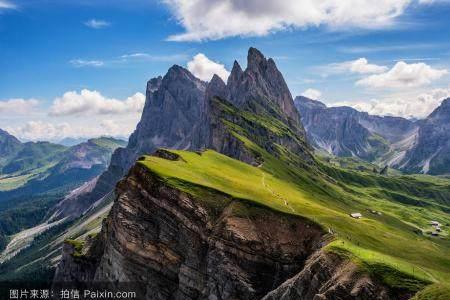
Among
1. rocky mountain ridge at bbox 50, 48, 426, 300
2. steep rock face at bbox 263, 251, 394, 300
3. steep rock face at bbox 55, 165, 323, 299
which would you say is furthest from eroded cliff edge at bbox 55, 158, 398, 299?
steep rock face at bbox 263, 251, 394, 300

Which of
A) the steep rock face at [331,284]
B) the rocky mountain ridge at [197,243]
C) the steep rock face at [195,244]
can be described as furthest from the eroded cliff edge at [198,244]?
the steep rock face at [331,284]

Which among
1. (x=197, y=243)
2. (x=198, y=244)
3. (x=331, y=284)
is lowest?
(x=198, y=244)

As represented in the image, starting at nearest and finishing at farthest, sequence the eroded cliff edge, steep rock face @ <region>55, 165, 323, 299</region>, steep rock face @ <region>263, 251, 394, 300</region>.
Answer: steep rock face @ <region>263, 251, 394, 300</region>, the eroded cliff edge, steep rock face @ <region>55, 165, 323, 299</region>

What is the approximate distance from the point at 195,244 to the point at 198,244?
2.68ft

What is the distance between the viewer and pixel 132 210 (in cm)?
11300

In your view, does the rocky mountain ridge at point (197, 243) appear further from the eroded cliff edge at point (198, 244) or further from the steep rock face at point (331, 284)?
the steep rock face at point (331, 284)

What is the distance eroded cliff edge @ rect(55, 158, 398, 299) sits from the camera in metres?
94.1

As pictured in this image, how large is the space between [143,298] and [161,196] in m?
24.7

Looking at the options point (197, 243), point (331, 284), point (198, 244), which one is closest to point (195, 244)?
point (197, 243)

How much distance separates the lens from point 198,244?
338 feet

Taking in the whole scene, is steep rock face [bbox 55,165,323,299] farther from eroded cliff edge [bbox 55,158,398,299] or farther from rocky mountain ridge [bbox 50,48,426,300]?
rocky mountain ridge [bbox 50,48,426,300]

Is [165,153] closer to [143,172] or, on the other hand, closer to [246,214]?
[143,172]

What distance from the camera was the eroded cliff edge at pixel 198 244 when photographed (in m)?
94.1

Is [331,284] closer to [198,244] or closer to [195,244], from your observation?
[198,244]
